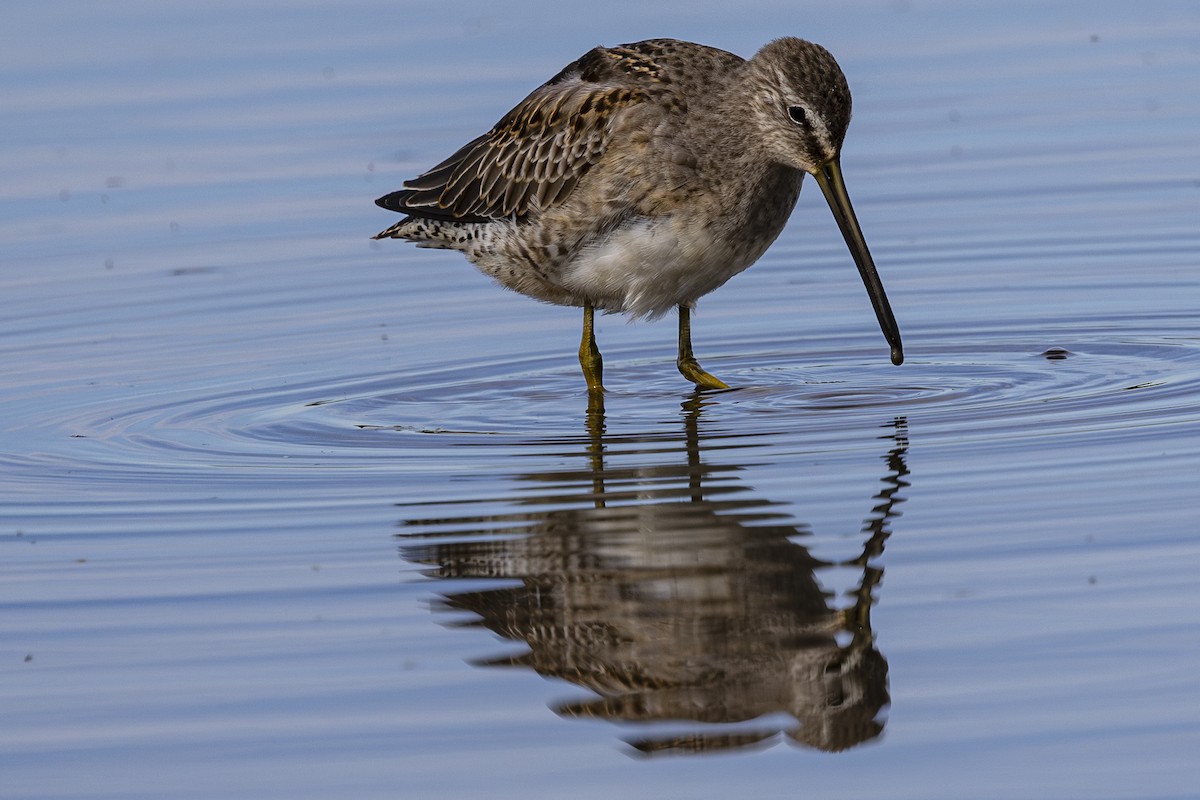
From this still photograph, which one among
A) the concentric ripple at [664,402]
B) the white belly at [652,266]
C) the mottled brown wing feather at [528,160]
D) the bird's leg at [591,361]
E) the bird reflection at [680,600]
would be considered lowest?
the bird reflection at [680,600]

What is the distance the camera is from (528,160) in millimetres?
8531

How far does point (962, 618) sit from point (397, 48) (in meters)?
10.0

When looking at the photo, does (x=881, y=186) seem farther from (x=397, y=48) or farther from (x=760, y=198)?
(x=397, y=48)

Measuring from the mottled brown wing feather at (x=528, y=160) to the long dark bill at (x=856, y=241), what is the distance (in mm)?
799

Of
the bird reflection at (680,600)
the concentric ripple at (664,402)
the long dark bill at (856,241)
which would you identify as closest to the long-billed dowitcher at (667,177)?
the long dark bill at (856,241)

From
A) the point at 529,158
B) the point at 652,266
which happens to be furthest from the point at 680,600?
the point at 529,158

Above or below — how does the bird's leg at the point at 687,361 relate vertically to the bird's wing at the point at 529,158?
below

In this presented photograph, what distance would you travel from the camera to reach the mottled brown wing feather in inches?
320

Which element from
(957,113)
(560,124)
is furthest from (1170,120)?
(560,124)

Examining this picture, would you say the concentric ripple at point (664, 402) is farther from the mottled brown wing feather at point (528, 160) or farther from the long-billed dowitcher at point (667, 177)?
the mottled brown wing feather at point (528, 160)

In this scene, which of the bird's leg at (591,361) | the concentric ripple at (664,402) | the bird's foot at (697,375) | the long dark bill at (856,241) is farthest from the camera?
the bird's leg at (591,361)

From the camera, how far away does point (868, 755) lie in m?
4.40

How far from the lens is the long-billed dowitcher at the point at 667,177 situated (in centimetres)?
776

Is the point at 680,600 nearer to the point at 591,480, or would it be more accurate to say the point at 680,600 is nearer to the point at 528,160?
the point at 591,480
